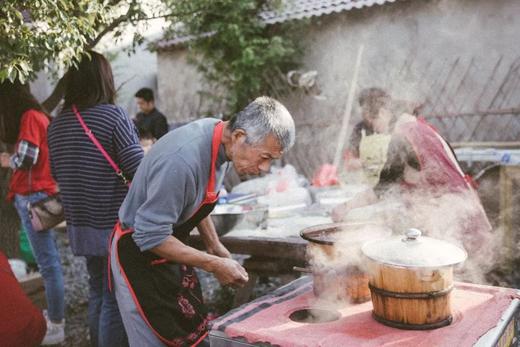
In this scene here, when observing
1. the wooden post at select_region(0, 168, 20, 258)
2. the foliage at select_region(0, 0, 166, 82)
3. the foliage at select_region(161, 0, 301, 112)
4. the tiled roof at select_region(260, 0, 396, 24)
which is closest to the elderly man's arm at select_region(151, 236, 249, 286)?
the foliage at select_region(0, 0, 166, 82)

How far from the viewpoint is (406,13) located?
378 inches

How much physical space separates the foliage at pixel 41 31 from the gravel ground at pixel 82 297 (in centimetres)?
279

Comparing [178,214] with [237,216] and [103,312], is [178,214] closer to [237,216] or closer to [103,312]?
[103,312]

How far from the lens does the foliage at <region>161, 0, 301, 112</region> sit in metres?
10.9

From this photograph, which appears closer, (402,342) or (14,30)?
(402,342)

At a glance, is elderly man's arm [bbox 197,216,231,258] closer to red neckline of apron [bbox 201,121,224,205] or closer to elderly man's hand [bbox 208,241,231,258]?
elderly man's hand [bbox 208,241,231,258]

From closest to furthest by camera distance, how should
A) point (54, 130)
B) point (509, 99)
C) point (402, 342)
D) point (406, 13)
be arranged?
point (402, 342) → point (54, 130) → point (509, 99) → point (406, 13)

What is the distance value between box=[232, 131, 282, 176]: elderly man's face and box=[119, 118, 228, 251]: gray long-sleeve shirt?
131mm

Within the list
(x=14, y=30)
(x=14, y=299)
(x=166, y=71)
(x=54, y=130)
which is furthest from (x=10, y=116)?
(x=166, y=71)

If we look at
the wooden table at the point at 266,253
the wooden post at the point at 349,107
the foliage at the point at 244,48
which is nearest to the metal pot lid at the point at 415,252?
the wooden table at the point at 266,253

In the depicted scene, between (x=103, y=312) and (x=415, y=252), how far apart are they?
220cm

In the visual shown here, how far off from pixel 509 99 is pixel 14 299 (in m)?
8.22

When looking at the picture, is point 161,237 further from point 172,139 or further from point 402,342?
point 402,342

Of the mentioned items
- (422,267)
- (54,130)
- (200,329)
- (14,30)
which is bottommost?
(200,329)
